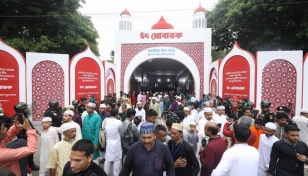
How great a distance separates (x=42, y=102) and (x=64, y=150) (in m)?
7.05

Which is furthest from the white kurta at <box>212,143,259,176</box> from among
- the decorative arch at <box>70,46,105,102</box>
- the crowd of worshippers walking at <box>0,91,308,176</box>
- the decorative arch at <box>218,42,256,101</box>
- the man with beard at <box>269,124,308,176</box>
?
the decorative arch at <box>70,46,105,102</box>

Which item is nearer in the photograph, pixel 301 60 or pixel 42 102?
pixel 301 60

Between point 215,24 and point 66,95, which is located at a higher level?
point 215,24

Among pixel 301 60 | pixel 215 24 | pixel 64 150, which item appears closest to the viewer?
pixel 64 150

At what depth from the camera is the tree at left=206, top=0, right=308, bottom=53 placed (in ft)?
38.8

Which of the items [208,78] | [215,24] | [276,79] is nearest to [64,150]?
[276,79]

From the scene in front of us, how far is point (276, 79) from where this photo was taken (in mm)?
8578

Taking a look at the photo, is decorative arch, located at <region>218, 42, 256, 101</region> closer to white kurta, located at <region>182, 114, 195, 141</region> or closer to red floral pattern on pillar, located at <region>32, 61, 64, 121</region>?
white kurta, located at <region>182, 114, 195, 141</region>

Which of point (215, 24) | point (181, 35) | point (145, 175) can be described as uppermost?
point (215, 24)

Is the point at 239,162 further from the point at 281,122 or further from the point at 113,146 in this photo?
the point at 113,146

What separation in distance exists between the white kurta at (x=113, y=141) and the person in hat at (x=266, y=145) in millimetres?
2445

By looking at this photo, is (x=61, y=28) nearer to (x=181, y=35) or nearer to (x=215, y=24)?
(x=181, y=35)

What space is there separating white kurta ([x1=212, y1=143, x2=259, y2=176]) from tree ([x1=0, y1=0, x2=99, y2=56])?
1261cm

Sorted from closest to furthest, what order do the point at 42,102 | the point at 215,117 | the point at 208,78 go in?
the point at 215,117 < the point at 42,102 < the point at 208,78
